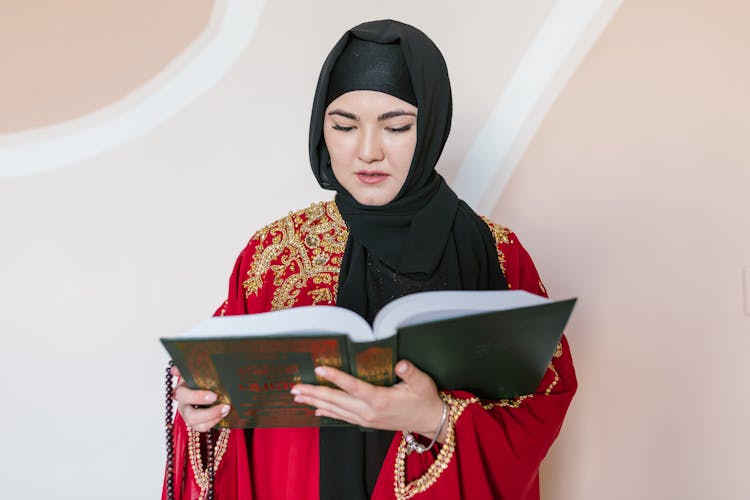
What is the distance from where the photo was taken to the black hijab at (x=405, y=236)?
1248mm

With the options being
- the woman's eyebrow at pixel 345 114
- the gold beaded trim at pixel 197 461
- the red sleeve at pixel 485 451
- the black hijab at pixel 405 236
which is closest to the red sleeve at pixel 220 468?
the gold beaded trim at pixel 197 461

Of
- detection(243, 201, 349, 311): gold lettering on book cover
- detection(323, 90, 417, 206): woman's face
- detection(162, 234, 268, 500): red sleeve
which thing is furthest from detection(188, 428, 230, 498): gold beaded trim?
detection(323, 90, 417, 206): woman's face

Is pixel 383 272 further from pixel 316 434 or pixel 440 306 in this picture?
pixel 440 306

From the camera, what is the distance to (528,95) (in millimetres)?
1924

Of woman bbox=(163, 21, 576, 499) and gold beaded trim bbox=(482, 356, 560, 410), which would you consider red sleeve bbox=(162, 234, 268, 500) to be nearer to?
woman bbox=(163, 21, 576, 499)

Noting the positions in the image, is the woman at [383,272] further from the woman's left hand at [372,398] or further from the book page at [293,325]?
the book page at [293,325]

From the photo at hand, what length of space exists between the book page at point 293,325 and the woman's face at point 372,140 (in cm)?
40

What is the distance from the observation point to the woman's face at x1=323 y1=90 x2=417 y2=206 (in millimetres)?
1274
